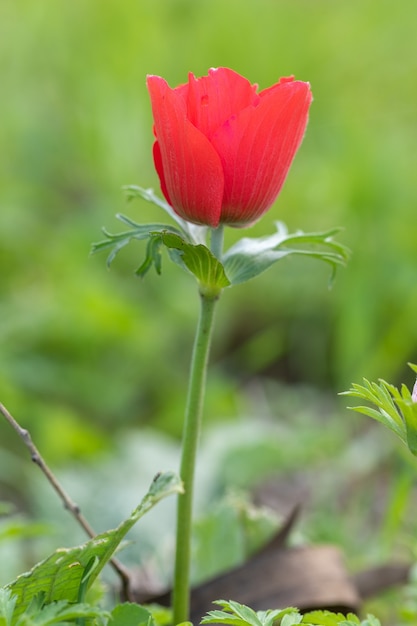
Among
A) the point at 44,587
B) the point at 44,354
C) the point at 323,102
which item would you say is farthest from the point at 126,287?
the point at 44,587

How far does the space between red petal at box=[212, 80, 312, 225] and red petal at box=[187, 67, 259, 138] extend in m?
0.02

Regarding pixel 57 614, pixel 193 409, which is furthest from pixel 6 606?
pixel 193 409

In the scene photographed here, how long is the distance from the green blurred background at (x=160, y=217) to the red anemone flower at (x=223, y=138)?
1370 mm

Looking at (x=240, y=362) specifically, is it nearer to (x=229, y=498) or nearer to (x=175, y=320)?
(x=175, y=320)

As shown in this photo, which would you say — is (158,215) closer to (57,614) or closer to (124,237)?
(124,237)

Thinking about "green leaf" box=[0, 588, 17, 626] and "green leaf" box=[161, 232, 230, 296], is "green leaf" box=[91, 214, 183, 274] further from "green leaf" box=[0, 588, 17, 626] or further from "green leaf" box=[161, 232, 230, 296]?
"green leaf" box=[0, 588, 17, 626]

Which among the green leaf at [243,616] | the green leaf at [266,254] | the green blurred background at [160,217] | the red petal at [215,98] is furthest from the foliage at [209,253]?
the green blurred background at [160,217]

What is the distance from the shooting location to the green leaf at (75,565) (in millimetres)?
761

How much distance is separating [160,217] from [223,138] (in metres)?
2.48

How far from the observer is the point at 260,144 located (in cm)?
82

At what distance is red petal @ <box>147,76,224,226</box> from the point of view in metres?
0.80

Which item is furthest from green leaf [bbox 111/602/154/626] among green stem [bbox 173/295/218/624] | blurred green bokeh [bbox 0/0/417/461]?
blurred green bokeh [bbox 0/0/417/461]

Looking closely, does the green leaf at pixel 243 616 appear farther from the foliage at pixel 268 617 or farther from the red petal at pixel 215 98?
the red petal at pixel 215 98

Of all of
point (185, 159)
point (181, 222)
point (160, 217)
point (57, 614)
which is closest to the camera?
point (57, 614)
